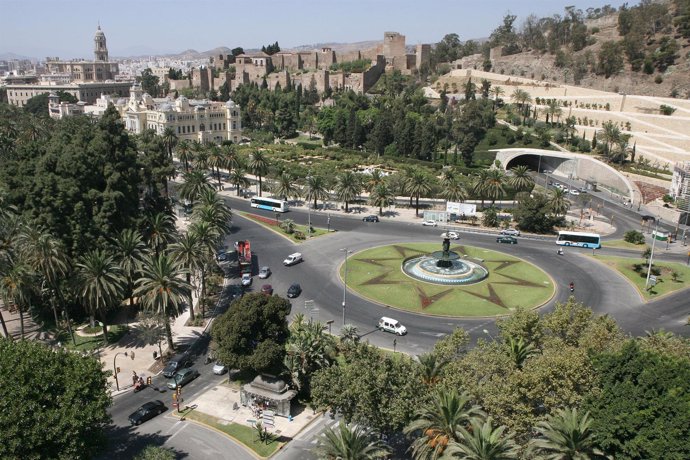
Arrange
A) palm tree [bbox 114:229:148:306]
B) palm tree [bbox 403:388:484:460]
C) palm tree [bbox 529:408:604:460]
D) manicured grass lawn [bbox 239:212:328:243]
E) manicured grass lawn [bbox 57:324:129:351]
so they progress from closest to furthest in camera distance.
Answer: palm tree [bbox 529:408:604:460]
palm tree [bbox 403:388:484:460]
manicured grass lawn [bbox 57:324:129:351]
palm tree [bbox 114:229:148:306]
manicured grass lawn [bbox 239:212:328:243]

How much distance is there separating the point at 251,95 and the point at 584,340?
16380cm

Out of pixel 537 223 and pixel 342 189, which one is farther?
pixel 342 189

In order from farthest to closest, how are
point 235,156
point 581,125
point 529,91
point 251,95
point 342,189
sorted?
point 251,95
point 529,91
point 581,125
point 235,156
point 342,189

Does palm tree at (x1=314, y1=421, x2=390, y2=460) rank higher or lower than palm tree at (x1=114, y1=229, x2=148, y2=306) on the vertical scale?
lower

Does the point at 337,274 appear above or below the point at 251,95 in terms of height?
below

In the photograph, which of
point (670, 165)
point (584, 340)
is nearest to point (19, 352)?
point (584, 340)

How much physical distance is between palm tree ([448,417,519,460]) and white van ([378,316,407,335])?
2391cm

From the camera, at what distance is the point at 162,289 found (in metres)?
46.8

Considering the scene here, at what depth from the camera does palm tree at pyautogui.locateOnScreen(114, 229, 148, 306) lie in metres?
51.9

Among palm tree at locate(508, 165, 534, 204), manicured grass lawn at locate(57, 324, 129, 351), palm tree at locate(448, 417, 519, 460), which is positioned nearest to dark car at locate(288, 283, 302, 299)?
manicured grass lawn at locate(57, 324, 129, 351)

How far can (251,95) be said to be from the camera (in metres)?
185

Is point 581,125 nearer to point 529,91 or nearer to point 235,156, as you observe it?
point 529,91

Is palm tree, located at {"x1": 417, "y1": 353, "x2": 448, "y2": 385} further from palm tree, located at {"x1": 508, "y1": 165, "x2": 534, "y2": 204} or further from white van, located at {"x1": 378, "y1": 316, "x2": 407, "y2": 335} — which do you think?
palm tree, located at {"x1": 508, "y1": 165, "x2": 534, "y2": 204}

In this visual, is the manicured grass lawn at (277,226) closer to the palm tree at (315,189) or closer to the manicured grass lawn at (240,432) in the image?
the palm tree at (315,189)
